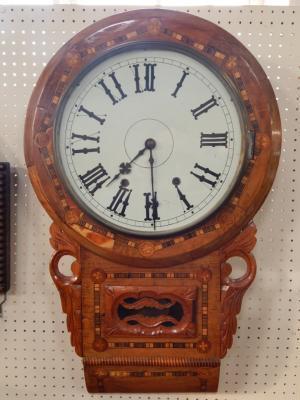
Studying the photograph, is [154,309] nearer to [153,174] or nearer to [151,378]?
[151,378]

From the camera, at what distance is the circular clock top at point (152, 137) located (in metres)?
0.89

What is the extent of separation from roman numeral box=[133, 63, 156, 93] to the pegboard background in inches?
9.5

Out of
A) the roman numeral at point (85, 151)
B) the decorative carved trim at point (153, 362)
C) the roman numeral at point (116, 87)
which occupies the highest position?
the roman numeral at point (116, 87)

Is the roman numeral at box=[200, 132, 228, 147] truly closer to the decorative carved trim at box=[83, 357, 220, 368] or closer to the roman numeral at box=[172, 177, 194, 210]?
the roman numeral at box=[172, 177, 194, 210]

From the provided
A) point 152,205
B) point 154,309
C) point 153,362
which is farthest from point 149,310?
point 152,205

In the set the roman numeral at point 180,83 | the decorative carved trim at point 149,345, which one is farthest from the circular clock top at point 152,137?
the decorative carved trim at point 149,345

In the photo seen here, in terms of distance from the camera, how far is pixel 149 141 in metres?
0.92

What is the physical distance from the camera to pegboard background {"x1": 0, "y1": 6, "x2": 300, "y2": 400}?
105 cm

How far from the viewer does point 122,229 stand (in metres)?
0.91

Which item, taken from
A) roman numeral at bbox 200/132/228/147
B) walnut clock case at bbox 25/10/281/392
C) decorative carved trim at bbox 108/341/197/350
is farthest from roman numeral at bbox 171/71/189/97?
decorative carved trim at bbox 108/341/197/350

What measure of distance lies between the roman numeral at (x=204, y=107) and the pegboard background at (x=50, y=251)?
24cm

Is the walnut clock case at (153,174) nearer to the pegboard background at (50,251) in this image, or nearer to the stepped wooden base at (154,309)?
the stepped wooden base at (154,309)

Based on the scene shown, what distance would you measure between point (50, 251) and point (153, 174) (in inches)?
14.5

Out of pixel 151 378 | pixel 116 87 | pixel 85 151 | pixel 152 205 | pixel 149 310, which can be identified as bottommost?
pixel 151 378
